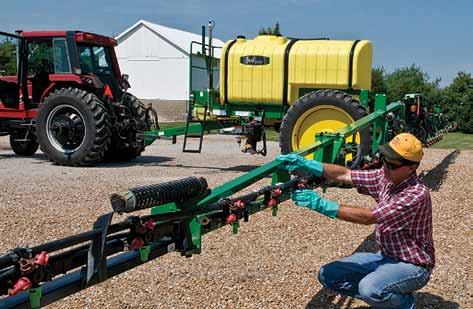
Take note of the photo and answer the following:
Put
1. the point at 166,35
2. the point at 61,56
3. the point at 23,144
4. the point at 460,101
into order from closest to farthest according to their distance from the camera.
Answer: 1. the point at 61,56
2. the point at 23,144
3. the point at 460,101
4. the point at 166,35

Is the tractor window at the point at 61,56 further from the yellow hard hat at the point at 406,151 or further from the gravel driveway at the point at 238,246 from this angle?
the yellow hard hat at the point at 406,151

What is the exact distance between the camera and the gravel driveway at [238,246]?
4.17 metres

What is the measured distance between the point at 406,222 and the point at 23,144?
10.8 meters

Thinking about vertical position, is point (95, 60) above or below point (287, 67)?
above

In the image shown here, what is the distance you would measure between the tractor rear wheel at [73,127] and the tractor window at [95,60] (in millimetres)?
717

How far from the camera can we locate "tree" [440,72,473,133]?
961 inches

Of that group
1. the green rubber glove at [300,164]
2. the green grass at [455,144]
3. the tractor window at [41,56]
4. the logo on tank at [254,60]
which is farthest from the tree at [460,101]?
the green rubber glove at [300,164]

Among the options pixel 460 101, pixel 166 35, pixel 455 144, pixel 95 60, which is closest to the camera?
pixel 95 60

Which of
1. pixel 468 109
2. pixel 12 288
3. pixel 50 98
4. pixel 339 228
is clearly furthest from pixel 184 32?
pixel 12 288

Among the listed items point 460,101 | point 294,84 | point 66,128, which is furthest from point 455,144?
point 66,128

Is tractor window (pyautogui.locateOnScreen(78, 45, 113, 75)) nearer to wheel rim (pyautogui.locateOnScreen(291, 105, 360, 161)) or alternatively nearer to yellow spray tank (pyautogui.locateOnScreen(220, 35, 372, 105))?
yellow spray tank (pyautogui.locateOnScreen(220, 35, 372, 105))

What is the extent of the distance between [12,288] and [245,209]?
157 cm

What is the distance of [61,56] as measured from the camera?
1087 cm

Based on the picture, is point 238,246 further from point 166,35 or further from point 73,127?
point 166,35
